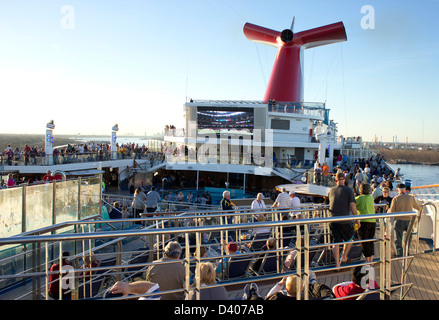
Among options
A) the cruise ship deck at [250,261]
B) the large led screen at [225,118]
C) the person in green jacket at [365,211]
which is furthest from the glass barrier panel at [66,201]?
the large led screen at [225,118]

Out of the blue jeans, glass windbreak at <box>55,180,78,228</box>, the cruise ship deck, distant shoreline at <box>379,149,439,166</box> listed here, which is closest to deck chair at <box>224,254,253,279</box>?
the cruise ship deck

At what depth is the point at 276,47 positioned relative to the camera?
1292 inches

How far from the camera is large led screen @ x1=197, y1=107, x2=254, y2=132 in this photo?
26281 millimetres

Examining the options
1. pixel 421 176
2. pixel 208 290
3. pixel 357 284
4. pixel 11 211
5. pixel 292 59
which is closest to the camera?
pixel 208 290

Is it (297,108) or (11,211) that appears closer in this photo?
(11,211)

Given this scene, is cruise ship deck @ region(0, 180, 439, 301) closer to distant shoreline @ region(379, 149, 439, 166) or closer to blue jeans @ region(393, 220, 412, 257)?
blue jeans @ region(393, 220, 412, 257)

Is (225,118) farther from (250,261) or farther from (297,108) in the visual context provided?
(250,261)

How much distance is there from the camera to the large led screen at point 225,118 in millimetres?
26281

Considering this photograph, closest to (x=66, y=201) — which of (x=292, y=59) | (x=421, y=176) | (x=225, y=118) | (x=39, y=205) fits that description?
(x=39, y=205)

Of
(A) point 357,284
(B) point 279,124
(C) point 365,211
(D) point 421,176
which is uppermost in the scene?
(B) point 279,124

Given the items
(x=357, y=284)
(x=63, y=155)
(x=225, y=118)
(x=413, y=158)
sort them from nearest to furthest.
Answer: (x=357, y=284)
(x=63, y=155)
(x=225, y=118)
(x=413, y=158)

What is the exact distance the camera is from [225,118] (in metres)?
26.5
